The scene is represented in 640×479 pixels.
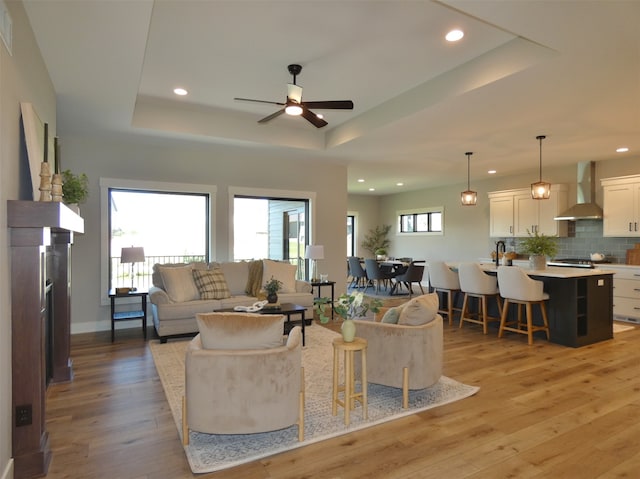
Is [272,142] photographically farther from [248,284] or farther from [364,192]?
[364,192]

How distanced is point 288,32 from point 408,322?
2.66 metres

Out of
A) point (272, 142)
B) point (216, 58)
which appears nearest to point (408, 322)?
point (216, 58)

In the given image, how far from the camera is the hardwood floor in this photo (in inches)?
91.4

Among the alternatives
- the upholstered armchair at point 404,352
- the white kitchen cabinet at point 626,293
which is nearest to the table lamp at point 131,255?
the upholstered armchair at point 404,352

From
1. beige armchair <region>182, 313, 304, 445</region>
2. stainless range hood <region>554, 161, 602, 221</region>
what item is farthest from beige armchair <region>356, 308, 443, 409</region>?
stainless range hood <region>554, 161, 602, 221</region>

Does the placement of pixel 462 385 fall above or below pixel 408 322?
below

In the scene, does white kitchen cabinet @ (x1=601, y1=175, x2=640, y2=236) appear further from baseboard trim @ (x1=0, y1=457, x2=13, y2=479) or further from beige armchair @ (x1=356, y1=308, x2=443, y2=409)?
baseboard trim @ (x1=0, y1=457, x2=13, y2=479)

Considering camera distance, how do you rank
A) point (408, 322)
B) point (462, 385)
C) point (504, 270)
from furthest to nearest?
point (504, 270), point (462, 385), point (408, 322)

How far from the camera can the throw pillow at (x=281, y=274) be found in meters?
6.07

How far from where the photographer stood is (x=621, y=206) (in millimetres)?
6762

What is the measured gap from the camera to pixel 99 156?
19.0 ft

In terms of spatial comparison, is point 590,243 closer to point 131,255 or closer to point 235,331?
point 235,331

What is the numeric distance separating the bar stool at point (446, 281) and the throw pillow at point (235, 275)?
2988mm

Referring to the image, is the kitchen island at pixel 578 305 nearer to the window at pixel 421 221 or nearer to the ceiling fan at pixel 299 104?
the ceiling fan at pixel 299 104
